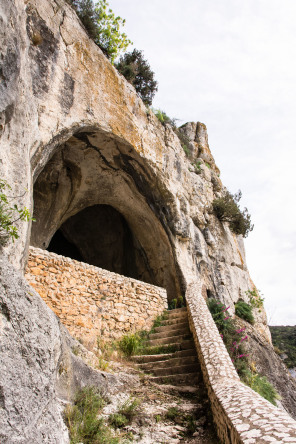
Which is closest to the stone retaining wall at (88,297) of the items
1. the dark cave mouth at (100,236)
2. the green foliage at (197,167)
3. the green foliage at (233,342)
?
the green foliage at (233,342)

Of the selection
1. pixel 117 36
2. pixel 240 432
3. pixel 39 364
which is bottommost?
pixel 240 432

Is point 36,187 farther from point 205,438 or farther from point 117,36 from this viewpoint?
point 205,438

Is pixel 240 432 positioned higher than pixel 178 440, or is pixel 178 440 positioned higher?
pixel 240 432

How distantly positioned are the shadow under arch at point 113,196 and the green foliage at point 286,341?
9.57 metres

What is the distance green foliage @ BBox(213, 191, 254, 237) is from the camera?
1416 cm

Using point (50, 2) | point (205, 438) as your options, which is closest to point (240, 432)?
point (205, 438)

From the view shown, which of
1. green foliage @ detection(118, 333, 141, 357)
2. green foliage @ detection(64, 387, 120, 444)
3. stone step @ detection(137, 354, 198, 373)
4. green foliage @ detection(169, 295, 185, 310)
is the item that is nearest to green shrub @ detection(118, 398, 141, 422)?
green foliage @ detection(64, 387, 120, 444)

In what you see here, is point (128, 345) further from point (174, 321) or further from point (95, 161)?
point (95, 161)

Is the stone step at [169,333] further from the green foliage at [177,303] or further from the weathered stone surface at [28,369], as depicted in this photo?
the weathered stone surface at [28,369]

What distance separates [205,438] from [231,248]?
36.4 feet

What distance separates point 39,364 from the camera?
110 inches

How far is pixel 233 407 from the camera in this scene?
3.19 meters

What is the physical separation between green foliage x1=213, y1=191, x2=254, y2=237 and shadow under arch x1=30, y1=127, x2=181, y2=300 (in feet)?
14.7

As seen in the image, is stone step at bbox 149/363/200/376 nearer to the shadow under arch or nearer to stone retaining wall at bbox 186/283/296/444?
stone retaining wall at bbox 186/283/296/444
